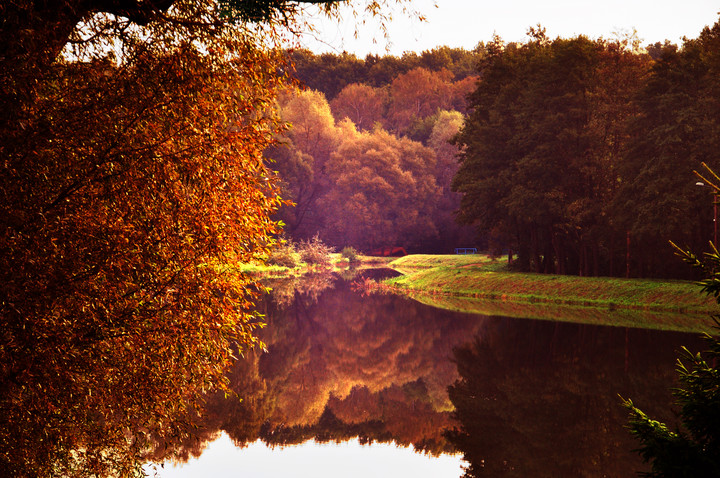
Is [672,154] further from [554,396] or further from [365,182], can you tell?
[365,182]

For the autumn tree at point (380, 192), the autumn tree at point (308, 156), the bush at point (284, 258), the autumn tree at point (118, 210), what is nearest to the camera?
the autumn tree at point (118, 210)

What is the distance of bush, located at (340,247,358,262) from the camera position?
75438mm

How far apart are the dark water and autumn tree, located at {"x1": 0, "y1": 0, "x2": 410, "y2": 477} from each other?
309 centimetres

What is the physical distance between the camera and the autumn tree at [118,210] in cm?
693

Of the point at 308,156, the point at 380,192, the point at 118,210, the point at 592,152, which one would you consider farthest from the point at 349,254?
the point at 118,210

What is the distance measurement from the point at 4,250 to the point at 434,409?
955 centimetres

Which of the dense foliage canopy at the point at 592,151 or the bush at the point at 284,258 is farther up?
the dense foliage canopy at the point at 592,151

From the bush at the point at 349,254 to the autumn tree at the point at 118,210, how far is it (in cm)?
6621

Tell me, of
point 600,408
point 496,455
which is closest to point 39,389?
point 496,455

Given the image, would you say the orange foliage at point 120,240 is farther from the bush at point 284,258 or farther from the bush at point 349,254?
the bush at point 349,254

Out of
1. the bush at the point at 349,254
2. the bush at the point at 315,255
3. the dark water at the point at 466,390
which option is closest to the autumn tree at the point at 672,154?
the dark water at the point at 466,390

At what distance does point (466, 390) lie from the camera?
15.7 meters

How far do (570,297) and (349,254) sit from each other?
4335 centimetres

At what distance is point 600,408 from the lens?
535 inches
